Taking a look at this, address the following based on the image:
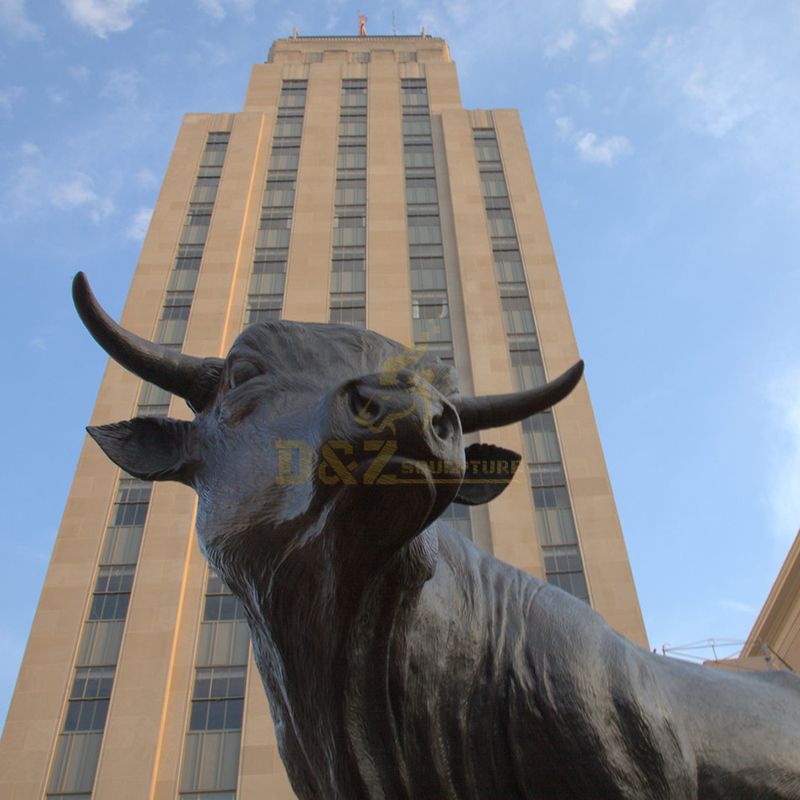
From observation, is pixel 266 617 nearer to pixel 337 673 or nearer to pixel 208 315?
pixel 337 673

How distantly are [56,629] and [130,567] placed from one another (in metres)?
2.76

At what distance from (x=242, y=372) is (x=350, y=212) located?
36.8m

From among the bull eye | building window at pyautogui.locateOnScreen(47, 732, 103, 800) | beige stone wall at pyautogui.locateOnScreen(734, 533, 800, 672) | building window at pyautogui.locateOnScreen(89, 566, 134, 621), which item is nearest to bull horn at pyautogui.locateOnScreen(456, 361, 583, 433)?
the bull eye

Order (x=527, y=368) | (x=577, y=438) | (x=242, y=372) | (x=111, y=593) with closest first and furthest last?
(x=242, y=372), (x=111, y=593), (x=577, y=438), (x=527, y=368)

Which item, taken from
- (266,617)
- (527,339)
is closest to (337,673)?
(266,617)

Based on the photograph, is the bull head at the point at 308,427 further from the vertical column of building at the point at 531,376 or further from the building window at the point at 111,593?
the building window at the point at 111,593

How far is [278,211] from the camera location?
129 feet

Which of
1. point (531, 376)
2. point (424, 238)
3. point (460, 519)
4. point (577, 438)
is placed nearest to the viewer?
point (460, 519)

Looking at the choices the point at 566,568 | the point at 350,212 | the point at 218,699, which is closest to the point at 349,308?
the point at 350,212

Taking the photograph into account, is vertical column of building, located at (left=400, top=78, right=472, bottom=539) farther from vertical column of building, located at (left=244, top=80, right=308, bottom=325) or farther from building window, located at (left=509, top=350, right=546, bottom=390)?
vertical column of building, located at (left=244, top=80, right=308, bottom=325)

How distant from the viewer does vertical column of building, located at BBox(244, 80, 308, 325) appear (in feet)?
114

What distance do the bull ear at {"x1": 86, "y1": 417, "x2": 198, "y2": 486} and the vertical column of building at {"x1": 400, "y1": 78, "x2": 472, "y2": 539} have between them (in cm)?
2241

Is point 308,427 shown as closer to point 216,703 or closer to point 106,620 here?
point 216,703

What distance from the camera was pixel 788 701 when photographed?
3.45m
